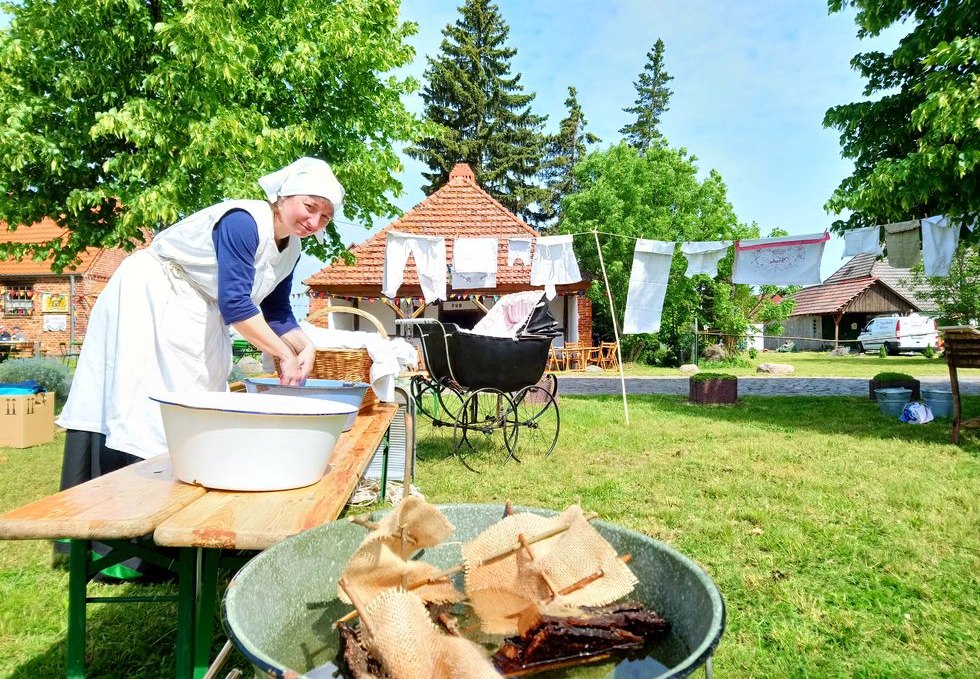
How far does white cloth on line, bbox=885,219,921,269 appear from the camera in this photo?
760 centimetres

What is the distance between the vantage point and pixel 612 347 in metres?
18.5

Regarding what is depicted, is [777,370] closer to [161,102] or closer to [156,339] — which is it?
[161,102]

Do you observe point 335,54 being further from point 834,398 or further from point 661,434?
point 834,398

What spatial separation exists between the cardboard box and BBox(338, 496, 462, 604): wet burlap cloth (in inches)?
248

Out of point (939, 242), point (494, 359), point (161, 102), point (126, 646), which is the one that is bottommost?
point (126, 646)

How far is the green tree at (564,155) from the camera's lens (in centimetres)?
2883

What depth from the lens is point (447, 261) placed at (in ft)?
47.3

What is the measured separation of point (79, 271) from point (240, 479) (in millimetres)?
24461

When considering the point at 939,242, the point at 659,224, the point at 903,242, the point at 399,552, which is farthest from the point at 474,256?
the point at 659,224

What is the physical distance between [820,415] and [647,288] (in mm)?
2788

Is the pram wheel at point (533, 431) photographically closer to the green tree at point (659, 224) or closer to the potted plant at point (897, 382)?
the potted plant at point (897, 382)

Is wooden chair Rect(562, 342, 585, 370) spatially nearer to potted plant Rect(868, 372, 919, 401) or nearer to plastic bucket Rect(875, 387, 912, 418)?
potted plant Rect(868, 372, 919, 401)

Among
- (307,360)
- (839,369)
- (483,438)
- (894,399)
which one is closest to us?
(307,360)

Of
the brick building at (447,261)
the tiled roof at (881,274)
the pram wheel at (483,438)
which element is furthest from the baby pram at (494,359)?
the tiled roof at (881,274)
